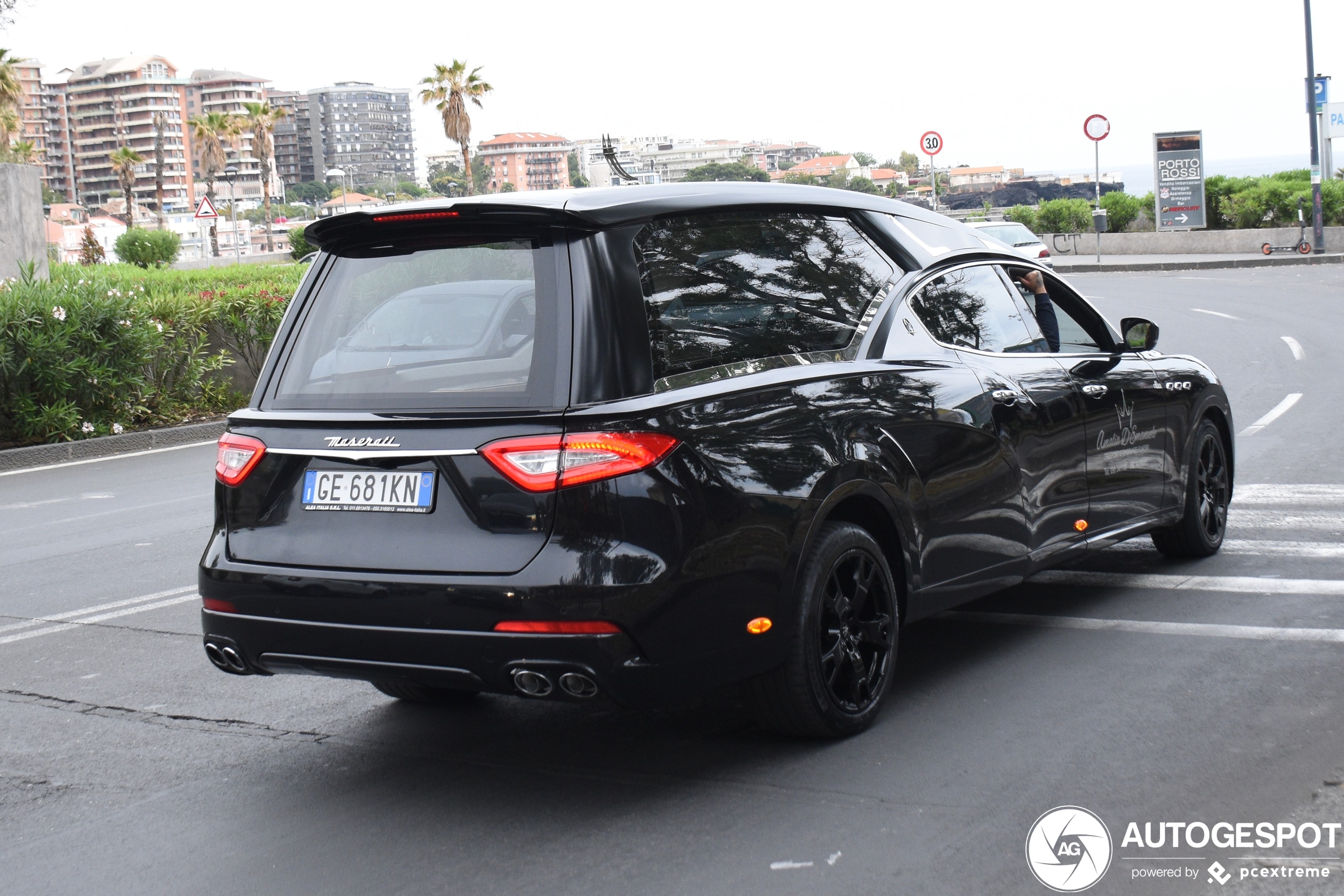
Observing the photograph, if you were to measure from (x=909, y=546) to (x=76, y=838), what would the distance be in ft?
8.99

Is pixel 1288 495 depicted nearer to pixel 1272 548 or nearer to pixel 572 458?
pixel 1272 548

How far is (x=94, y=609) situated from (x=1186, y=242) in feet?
126

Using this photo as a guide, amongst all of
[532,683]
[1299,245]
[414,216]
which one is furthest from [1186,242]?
[532,683]

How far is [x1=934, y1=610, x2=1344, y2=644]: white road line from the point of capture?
5.64 metres

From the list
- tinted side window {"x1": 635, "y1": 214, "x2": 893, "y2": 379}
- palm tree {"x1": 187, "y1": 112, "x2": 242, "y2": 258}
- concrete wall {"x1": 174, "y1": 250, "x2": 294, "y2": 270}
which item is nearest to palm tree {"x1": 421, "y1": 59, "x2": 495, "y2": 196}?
concrete wall {"x1": 174, "y1": 250, "x2": 294, "y2": 270}

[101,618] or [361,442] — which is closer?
[361,442]

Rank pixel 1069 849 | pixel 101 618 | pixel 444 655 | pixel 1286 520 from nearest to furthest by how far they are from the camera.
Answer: pixel 1069 849 < pixel 444 655 < pixel 101 618 < pixel 1286 520

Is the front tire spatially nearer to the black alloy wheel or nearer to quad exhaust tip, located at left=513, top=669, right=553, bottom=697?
the black alloy wheel

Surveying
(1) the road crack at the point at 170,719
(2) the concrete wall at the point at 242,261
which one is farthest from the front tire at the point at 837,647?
(2) the concrete wall at the point at 242,261

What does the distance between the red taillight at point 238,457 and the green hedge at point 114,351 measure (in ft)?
35.0

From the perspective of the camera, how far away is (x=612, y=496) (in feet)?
12.6

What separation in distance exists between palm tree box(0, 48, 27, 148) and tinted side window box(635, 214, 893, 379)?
201ft

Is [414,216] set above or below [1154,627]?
above

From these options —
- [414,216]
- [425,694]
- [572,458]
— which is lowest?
[425,694]
